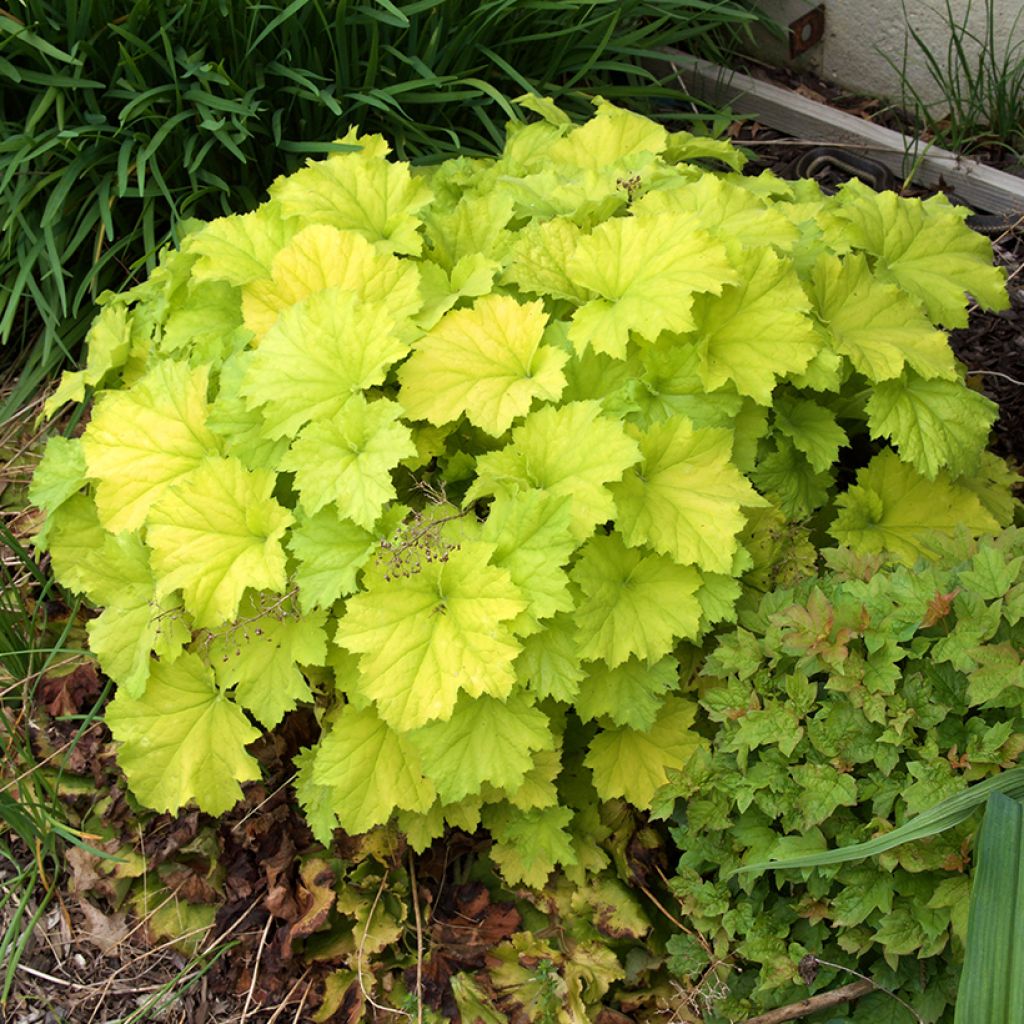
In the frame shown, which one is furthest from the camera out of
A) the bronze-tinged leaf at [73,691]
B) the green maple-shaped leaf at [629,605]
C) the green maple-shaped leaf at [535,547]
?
the bronze-tinged leaf at [73,691]

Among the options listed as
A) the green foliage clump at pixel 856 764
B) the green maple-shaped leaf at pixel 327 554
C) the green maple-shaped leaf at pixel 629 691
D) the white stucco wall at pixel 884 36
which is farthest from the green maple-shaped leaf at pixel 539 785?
the white stucco wall at pixel 884 36

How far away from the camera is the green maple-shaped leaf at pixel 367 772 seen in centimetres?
182

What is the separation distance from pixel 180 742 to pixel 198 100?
1.49 meters

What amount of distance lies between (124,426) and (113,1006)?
106cm

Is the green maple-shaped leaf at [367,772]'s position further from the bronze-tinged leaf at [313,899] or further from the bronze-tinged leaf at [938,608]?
the bronze-tinged leaf at [938,608]

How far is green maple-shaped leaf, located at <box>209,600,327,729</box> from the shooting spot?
1.79 metres

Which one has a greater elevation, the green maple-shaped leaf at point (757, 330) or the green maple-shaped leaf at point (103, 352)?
the green maple-shaped leaf at point (757, 330)

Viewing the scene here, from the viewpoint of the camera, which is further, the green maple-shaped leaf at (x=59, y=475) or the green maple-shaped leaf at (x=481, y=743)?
the green maple-shaped leaf at (x=59, y=475)

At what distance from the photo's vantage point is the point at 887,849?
1.48 m

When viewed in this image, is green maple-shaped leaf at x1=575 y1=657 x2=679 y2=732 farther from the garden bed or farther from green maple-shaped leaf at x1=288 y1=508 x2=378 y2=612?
green maple-shaped leaf at x1=288 y1=508 x2=378 y2=612

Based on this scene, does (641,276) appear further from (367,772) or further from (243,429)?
(367,772)

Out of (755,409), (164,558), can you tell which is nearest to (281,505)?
(164,558)

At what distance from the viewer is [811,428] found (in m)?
1.98

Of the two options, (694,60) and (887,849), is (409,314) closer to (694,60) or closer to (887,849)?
(887,849)
